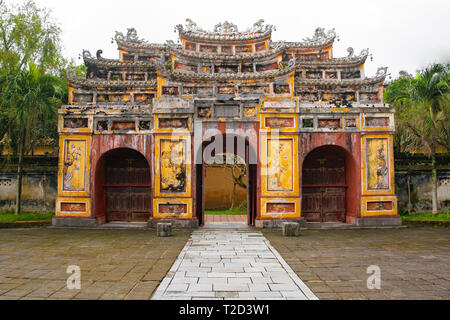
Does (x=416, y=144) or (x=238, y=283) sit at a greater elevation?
(x=416, y=144)

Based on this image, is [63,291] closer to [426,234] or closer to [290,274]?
[290,274]

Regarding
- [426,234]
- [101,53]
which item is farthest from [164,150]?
[101,53]

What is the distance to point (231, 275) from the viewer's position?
214 inches

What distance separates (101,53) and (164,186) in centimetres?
1060

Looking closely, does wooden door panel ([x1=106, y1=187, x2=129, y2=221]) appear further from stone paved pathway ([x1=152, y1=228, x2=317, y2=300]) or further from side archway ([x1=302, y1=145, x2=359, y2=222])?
side archway ([x1=302, y1=145, x2=359, y2=222])

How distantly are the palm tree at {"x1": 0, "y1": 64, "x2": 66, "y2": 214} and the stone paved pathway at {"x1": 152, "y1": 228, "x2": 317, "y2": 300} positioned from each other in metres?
7.92

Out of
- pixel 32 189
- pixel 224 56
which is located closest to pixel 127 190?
pixel 32 189

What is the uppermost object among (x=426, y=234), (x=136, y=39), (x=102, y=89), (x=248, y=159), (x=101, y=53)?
(x=136, y=39)

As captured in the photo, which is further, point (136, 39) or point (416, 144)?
point (136, 39)

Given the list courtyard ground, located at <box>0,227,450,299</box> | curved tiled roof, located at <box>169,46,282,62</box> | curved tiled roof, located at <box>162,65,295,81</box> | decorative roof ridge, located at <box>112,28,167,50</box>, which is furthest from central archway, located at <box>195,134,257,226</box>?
decorative roof ridge, located at <box>112,28,167,50</box>

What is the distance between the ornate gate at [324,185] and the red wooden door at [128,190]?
6.08 meters

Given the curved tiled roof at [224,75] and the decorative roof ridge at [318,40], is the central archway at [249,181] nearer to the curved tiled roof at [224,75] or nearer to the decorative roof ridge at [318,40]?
the curved tiled roof at [224,75]

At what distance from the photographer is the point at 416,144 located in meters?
13.1
